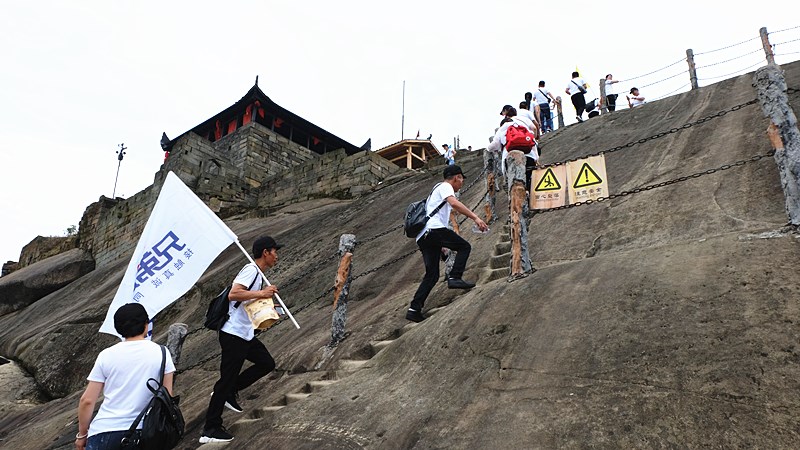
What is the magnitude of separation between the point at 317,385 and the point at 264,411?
0.45 metres

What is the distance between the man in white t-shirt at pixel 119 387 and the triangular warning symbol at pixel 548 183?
3198 mm

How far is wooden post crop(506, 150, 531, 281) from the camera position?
4152 mm

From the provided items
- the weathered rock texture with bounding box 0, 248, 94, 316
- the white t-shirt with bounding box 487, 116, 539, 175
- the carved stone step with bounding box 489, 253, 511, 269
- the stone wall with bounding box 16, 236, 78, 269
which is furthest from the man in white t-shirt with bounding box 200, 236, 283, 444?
the stone wall with bounding box 16, 236, 78, 269

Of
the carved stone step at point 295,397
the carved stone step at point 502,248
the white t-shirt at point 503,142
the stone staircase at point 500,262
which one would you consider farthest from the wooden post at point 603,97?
the carved stone step at point 295,397

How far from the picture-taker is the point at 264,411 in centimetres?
417

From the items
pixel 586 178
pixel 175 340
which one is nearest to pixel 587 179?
pixel 586 178

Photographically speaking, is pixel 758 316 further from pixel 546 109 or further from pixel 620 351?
pixel 546 109

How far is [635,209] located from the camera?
5047mm

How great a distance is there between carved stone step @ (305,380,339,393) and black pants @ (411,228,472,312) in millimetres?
936

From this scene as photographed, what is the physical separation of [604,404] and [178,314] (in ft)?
30.5

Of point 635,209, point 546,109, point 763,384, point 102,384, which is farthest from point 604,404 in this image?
point 546,109

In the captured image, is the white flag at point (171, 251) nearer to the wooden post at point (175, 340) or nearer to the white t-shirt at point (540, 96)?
the wooden post at point (175, 340)

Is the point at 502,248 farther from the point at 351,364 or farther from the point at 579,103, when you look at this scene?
the point at 579,103

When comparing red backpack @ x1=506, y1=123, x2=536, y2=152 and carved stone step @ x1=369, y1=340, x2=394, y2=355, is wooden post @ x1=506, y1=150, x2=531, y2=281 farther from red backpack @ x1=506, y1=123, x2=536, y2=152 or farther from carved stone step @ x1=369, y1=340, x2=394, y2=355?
carved stone step @ x1=369, y1=340, x2=394, y2=355
